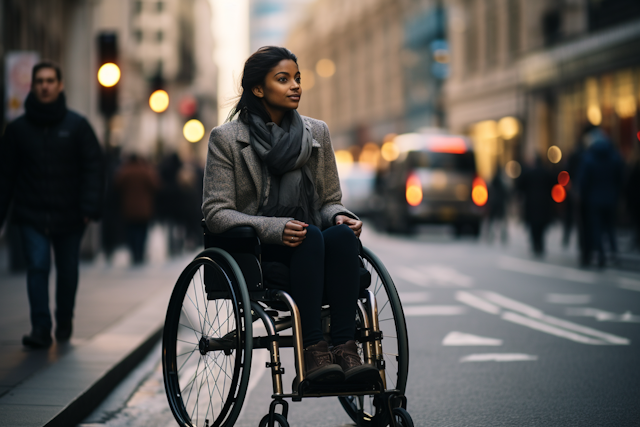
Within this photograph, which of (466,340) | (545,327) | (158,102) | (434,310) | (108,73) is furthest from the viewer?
(158,102)

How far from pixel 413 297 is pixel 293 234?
20.9 ft

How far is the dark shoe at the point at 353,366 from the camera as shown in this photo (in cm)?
369

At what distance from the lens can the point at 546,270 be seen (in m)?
13.3

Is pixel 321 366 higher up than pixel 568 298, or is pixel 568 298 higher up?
pixel 321 366

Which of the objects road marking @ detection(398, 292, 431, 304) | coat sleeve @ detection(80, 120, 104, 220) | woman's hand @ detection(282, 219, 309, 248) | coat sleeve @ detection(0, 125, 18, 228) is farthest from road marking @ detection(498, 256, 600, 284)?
woman's hand @ detection(282, 219, 309, 248)

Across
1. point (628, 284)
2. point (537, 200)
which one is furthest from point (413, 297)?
point (537, 200)

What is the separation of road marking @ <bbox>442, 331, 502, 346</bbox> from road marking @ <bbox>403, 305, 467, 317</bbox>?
124 cm

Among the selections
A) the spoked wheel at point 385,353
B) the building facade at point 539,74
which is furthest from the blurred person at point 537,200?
the spoked wheel at point 385,353

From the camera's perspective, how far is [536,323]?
8.11 m

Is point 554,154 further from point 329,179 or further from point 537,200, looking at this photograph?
point 329,179

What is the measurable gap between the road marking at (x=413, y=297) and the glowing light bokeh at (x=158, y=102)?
27.4ft

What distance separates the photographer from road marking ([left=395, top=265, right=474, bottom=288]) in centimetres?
1136

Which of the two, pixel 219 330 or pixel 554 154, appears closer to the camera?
pixel 219 330

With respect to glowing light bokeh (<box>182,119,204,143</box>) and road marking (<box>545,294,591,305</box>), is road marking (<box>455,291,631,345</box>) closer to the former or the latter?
road marking (<box>545,294,591,305</box>)
